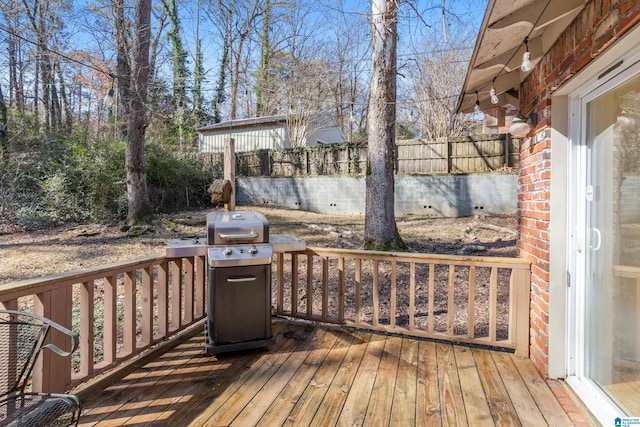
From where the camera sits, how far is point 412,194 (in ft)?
33.5

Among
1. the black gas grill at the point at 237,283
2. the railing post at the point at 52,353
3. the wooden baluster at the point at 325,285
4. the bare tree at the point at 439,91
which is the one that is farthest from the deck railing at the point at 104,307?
Answer: the bare tree at the point at 439,91

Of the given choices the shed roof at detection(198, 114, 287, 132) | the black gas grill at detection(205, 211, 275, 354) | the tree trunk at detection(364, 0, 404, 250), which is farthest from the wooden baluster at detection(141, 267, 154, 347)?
the shed roof at detection(198, 114, 287, 132)

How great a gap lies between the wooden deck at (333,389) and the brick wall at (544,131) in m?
0.41

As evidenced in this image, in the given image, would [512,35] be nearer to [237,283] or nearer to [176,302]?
[237,283]

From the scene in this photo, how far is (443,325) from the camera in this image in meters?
3.63

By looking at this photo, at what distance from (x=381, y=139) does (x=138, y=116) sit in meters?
5.19

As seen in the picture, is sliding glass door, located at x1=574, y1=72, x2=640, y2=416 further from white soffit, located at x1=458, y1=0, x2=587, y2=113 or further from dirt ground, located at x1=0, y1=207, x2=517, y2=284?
dirt ground, located at x1=0, y1=207, x2=517, y2=284

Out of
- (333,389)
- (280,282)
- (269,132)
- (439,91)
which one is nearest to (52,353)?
(333,389)

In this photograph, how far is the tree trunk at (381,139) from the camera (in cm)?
482

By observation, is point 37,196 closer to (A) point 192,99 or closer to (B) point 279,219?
(B) point 279,219

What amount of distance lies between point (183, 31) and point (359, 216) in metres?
11.3

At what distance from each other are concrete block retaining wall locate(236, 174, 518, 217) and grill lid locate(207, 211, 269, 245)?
8.04 meters

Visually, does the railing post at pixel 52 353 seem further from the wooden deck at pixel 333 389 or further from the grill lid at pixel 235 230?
the grill lid at pixel 235 230

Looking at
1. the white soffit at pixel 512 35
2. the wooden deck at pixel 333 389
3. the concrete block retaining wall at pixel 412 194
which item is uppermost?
the white soffit at pixel 512 35
